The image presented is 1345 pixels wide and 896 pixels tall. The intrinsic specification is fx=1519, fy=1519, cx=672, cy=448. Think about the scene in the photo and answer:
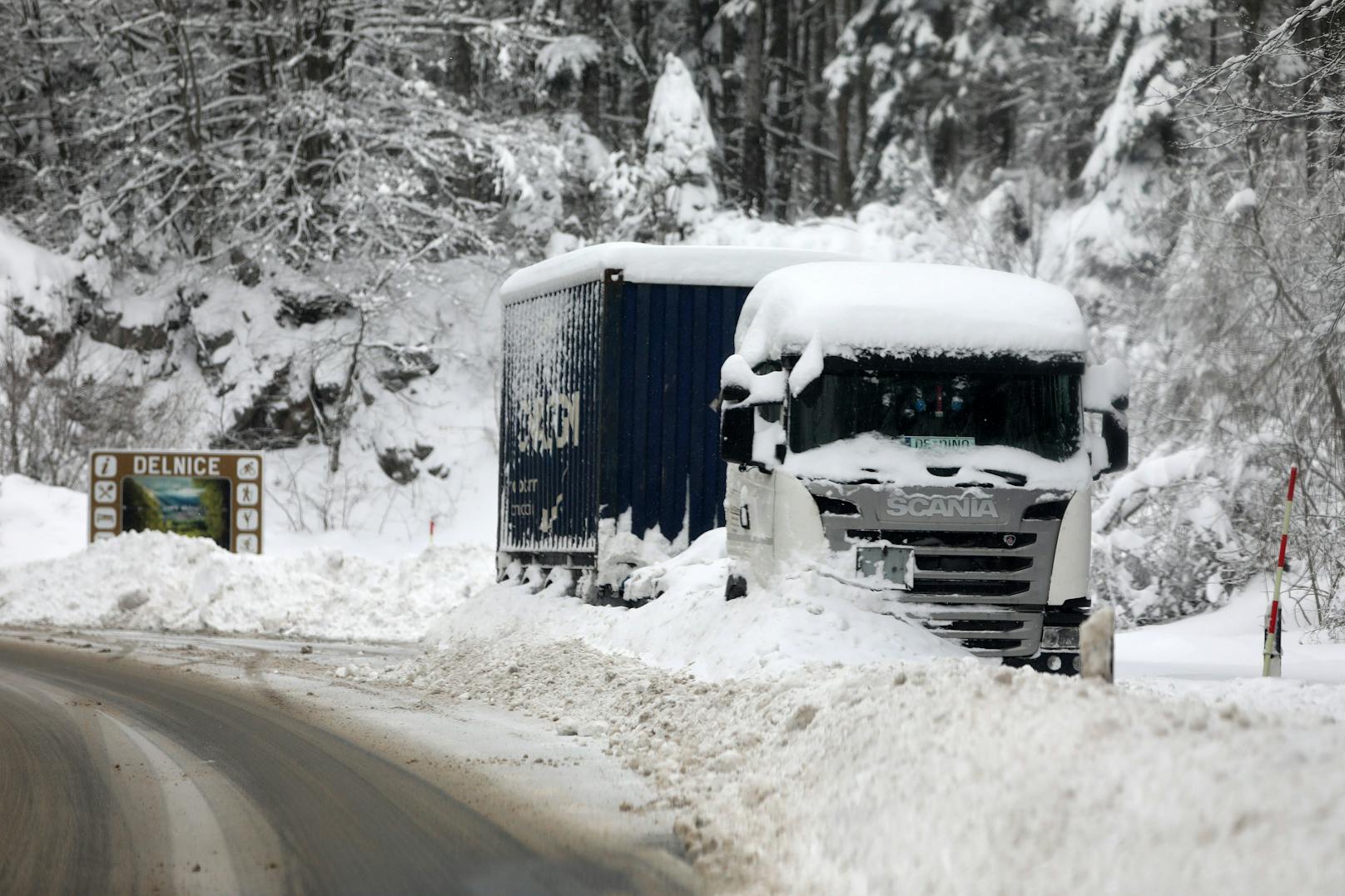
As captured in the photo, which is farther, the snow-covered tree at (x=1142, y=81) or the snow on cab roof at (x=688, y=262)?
the snow-covered tree at (x=1142, y=81)

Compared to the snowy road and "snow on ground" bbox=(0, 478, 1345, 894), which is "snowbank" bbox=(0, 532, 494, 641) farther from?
the snowy road

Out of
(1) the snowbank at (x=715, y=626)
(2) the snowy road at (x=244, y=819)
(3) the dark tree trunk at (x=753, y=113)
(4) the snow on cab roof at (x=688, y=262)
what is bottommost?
(2) the snowy road at (x=244, y=819)

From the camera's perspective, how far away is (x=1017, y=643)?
10.0 meters

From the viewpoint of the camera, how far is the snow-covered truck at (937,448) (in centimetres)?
984

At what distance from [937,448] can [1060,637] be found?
4.96 ft

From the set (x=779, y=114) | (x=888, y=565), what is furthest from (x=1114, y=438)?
(x=779, y=114)

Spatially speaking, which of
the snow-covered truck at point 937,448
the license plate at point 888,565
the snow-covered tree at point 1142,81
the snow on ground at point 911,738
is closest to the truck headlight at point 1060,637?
the snow-covered truck at point 937,448

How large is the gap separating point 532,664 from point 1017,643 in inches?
180

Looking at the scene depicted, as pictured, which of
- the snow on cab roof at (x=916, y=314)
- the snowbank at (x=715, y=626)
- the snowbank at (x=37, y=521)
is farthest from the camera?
the snowbank at (x=37, y=521)

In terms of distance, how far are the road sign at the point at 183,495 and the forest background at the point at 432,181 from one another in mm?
7322

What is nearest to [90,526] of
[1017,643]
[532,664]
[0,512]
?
[0,512]

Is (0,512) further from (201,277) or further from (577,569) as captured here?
(577,569)

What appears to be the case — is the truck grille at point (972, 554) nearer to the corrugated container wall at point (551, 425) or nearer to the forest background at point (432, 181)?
the corrugated container wall at point (551, 425)

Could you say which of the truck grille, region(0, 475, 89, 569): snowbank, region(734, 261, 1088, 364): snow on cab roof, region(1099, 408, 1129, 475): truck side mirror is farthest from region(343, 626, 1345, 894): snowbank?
region(0, 475, 89, 569): snowbank
